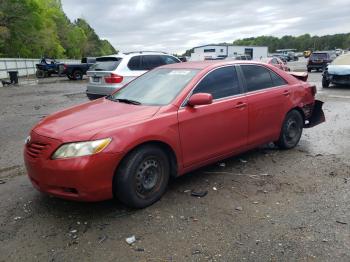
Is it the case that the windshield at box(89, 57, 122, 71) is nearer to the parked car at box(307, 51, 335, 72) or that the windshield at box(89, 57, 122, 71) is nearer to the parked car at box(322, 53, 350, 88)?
the parked car at box(322, 53, 350, 88)

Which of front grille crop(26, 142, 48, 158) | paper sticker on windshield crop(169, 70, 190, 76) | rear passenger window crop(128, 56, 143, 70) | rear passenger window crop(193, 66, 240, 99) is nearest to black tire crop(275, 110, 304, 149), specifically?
rear passenger window crop(193, 66, 240, 99)

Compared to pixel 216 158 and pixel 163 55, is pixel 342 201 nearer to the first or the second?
pixel 216 158

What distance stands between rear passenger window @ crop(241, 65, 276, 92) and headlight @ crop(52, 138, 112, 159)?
2606 mm

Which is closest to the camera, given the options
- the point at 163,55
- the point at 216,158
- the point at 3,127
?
the point at 216,158

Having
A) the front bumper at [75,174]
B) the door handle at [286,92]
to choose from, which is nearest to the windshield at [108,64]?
the door handle at [286,92]

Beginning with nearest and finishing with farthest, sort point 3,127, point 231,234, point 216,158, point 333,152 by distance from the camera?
point 231,234
point 216,158
point 333,152
point 3,127

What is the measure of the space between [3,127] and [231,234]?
7631mm

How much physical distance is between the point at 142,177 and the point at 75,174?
2.50 ft

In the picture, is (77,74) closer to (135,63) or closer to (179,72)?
(135,63)

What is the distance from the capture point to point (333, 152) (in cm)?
623

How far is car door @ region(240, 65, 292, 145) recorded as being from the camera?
5430 mm

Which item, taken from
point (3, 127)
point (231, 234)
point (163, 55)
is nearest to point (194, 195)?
point (231, 234)

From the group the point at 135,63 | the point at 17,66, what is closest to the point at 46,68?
the point at 17,66

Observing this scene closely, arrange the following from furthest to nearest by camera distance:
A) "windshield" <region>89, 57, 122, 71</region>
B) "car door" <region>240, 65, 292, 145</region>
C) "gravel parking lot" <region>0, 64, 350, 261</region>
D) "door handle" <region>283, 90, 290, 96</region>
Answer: "windshield" <region>89, 57, 122, 71</region> < "door handle" <region>283, 90, 290, 96</region> < "car door" <region>240, 65, 292, 145</region> < "gravel parking lot" <region>0, 64, 350, 261</region>
